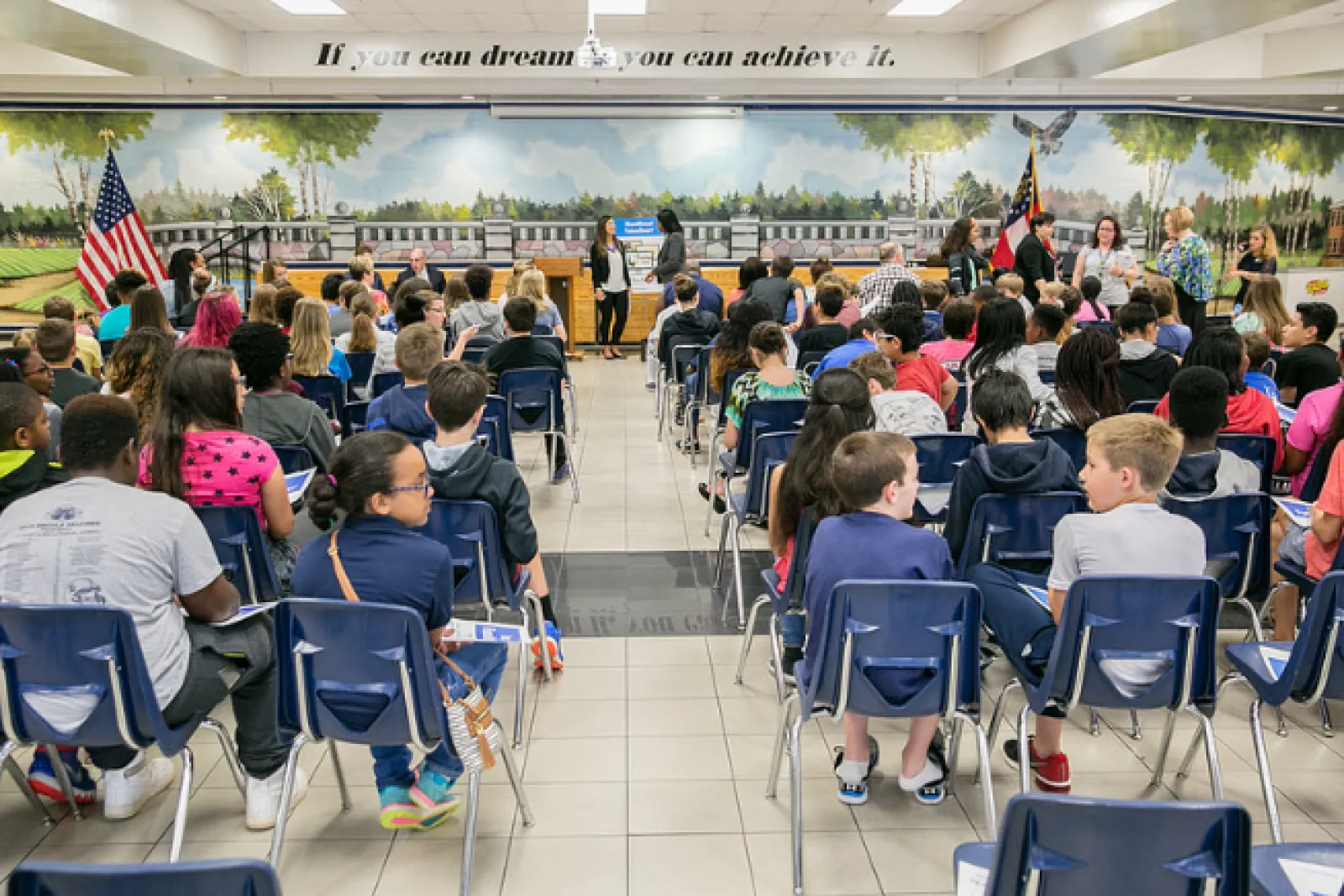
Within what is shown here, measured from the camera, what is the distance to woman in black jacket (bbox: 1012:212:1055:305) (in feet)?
33.4

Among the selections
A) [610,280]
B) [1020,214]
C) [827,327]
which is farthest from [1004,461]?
[1020,214]

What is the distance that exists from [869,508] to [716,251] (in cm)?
1171

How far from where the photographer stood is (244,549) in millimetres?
3514

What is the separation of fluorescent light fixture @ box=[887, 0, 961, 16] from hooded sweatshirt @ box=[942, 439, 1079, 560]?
7732mm

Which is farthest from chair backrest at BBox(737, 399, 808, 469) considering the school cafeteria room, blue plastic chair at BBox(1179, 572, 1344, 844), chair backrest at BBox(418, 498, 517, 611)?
blue plastic chair at BBox(1179, 572, 1344, 844)

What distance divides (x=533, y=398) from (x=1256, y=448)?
4.01 m

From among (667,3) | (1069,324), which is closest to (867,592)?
(1069,324)

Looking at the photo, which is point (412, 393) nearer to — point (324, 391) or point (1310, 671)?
point (324, 391)

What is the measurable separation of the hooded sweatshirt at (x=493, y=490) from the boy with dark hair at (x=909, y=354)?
255 cm

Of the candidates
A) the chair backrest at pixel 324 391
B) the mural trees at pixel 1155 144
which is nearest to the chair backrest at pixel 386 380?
the chair backrest at pixel 324 391

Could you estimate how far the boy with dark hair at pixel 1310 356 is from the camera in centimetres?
569

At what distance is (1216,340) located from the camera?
466 centimetres

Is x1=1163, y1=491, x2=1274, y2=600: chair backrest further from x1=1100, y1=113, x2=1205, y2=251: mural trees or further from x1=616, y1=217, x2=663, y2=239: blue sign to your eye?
x1=1100, y1=113, x2=1205, y2=251: mural trees

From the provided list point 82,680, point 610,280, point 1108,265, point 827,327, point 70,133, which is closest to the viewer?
point 82,680
